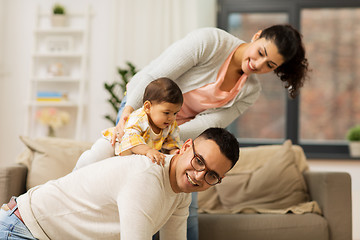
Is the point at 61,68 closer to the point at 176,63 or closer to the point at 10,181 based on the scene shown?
the point at 10,181

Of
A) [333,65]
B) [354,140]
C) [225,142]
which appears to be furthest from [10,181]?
[333,65]

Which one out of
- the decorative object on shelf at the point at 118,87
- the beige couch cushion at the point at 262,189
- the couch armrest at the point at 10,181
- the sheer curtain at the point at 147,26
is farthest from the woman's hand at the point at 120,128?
the sheer curtain at the point at 147,26

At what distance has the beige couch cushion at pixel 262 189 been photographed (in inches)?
117

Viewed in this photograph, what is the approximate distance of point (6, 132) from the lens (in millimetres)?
4766

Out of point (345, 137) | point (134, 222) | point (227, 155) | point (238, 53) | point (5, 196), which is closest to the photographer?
point (134, 222)

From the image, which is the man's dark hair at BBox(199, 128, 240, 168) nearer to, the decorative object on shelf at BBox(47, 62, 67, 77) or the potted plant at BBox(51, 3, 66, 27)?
the decorative object on shelf at BBox(47, 62, 67, 77)

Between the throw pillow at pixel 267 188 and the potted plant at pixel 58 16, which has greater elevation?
the potted plant at pixel 58 16

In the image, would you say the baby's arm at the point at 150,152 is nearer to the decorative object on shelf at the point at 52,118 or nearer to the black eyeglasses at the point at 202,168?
the black eyeglasses at the point at 202,168

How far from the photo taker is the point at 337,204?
8.93ft

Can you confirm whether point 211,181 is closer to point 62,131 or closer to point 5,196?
point 5,196

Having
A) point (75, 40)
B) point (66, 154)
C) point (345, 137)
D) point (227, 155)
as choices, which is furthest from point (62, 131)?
point (227, 155)

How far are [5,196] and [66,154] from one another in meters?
0.49

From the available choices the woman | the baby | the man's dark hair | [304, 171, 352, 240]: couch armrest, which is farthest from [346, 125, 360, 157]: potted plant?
the man's dark hair

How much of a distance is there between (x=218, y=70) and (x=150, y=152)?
0.51m
